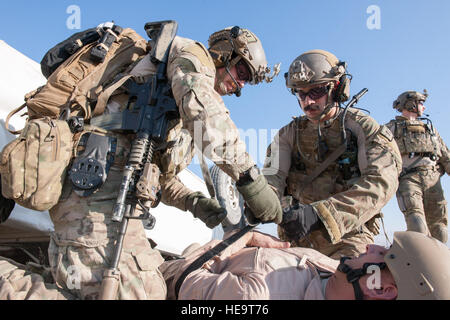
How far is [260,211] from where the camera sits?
7.33 ft

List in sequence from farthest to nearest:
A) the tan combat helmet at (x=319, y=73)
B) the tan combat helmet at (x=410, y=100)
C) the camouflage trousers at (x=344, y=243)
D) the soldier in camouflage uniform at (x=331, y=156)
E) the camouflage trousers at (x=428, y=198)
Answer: the tan combat helmet at (x=410, y=100)
the camouflage trousers at (x=428, y=198)
the tan combat helmet at (x=319, y=73)
the camouflage trousers at (x=344, y=243)
the soldier in camouflage uniform at (x=331, y=156)

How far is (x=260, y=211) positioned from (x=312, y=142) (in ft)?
6.67

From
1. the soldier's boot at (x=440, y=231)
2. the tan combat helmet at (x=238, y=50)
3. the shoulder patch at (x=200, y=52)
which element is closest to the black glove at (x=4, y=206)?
the shoulder patch at (x=200, y=52)

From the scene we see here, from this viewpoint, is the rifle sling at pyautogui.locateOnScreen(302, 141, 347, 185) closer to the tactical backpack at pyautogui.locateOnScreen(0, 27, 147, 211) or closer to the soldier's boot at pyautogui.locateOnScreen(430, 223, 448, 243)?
the tactical backpack at pyautogui.locateOnScreen(0, 27, 147, 211)

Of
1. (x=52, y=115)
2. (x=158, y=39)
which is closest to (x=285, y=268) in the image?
(x=158, y=39)

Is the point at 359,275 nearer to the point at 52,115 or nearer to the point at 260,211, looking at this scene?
the point at 260,211

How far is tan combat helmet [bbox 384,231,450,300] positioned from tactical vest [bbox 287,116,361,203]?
1606 millimetres

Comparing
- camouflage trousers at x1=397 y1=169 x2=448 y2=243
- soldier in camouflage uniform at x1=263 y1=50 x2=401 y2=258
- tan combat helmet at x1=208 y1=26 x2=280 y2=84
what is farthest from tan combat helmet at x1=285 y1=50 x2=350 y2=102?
camouflage trousers at x1=397 y1=169 x2=448 y2=243

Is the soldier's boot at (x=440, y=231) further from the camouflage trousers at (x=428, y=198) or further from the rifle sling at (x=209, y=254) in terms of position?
the rifle sling at (x=209, y=254)

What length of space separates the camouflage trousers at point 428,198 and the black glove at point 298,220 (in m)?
3.94

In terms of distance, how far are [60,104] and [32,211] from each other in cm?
178

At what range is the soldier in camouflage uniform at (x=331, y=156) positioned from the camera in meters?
3.45

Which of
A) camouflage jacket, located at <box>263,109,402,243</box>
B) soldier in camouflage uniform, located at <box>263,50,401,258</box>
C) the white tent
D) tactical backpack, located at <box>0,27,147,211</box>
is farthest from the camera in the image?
the white tent

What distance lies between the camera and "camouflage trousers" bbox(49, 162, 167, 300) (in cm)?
198
